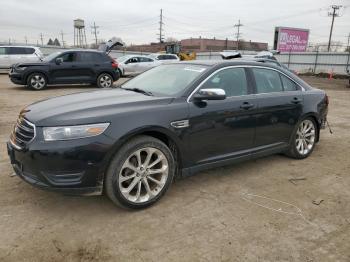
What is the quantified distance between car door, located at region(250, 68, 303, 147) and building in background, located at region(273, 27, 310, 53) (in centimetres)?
3480

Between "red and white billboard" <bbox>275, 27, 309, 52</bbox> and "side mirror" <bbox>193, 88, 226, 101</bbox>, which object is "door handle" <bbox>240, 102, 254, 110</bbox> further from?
"red and white billboard" <bbox>275, 27, 309, 52</bbox>

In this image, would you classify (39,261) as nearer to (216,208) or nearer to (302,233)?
(216,208)

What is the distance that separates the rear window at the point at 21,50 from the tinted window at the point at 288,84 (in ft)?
60.4

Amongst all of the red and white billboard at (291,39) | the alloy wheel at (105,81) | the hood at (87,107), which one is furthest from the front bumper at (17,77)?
the red and white billboard at (291,39)

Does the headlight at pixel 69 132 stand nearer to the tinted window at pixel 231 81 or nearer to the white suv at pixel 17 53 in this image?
the tinted window at pixel 231 81

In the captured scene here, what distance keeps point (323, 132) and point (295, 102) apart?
8.91 ft

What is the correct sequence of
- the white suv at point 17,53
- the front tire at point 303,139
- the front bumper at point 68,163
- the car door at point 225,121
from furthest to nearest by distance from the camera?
the white suv at point 17,53 → the front tire at point 303,139 → the car door at point 225,121 → the front bumper at point 68,163

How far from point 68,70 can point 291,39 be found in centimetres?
3196

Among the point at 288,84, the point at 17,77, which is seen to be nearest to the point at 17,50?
the point at 17,77

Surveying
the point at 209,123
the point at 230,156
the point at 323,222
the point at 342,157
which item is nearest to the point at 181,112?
the point at 209,123

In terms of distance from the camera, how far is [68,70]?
13.8 m

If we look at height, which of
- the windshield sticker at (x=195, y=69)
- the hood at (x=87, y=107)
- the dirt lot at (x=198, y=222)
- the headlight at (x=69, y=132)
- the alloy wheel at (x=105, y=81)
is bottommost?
the dirt lot at (x=198, y=222)

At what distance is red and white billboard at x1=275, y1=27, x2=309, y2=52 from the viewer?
3816 cm

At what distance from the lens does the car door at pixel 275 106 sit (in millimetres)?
4633
